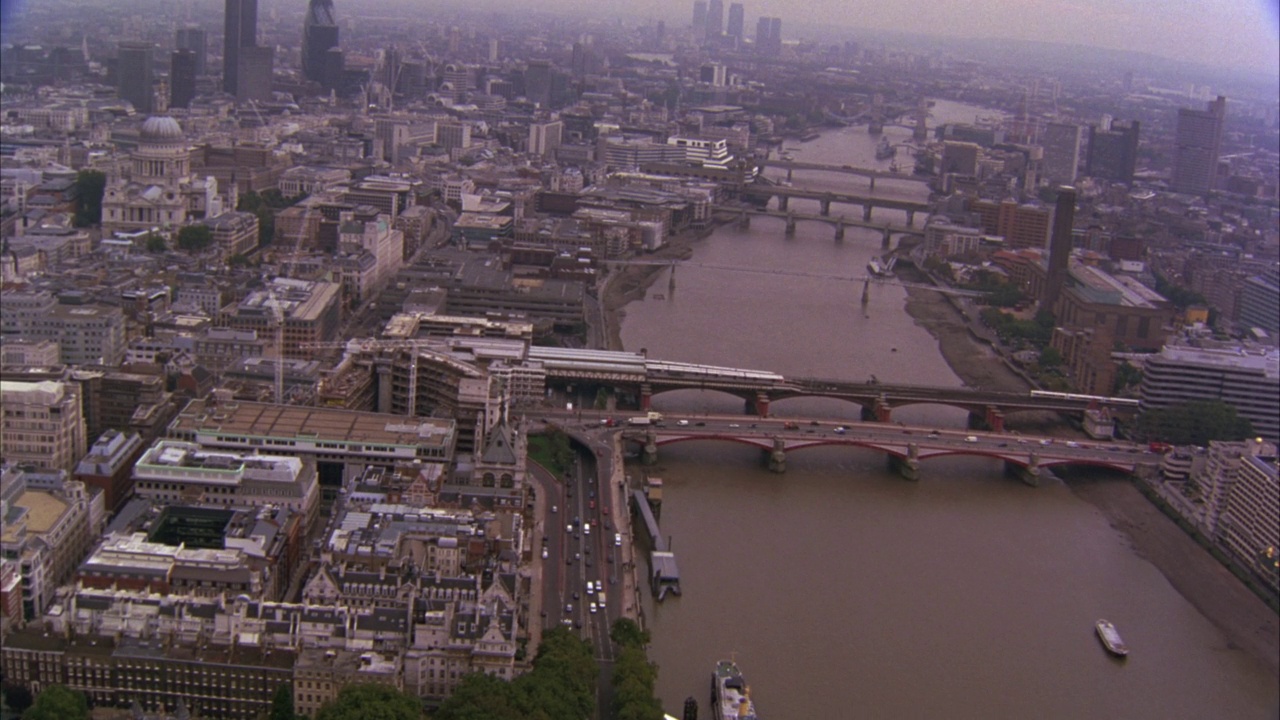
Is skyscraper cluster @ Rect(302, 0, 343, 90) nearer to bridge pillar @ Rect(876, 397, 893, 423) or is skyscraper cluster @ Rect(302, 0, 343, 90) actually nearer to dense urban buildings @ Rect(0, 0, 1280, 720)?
dense urban buildings @ Rect(0, 0, 1280, 720)

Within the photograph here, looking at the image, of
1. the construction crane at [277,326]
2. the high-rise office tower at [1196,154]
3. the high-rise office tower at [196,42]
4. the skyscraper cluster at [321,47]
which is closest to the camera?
the construction crane at [277,326]

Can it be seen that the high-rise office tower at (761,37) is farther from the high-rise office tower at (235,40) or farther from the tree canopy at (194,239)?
the tree canopy at (194,239)

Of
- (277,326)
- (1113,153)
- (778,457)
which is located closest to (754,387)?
(778,457)

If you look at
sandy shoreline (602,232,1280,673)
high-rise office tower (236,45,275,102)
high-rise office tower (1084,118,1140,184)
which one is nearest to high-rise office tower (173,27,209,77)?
high-rise office tower (236,45,275,102)

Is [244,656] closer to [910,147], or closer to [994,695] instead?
[994,695]

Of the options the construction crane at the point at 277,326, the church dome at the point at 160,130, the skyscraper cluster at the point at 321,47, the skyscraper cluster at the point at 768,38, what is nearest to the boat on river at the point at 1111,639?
the construction crane at the point at 277,326

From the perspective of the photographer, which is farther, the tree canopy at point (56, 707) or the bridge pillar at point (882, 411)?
the bridge pillar at point (882, 411)
